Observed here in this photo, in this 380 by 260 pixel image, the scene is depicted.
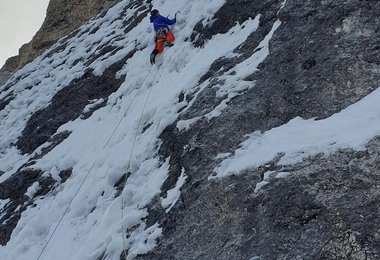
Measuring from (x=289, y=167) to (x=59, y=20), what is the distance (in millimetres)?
20050

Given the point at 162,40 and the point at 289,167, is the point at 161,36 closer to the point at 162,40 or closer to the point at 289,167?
the point at 162,40

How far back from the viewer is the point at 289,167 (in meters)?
5.20

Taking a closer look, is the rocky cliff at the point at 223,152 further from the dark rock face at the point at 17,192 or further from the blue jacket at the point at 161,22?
the blue jacket at the point at 161,22

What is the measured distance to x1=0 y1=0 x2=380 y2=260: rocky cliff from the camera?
475 cm

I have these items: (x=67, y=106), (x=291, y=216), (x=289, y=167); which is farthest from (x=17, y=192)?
(x=291, y=216)

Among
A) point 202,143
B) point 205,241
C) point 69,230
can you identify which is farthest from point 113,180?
point 205,241

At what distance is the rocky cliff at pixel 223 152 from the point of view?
4.75 metres

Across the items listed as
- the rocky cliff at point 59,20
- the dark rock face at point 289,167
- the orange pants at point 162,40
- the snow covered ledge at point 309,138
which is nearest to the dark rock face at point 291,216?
the dark rock face at point 289,167

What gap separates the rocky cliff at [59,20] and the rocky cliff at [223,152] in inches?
439

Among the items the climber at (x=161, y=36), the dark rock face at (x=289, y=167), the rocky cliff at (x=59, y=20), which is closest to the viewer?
the dark rock face at (x=289, y=167)

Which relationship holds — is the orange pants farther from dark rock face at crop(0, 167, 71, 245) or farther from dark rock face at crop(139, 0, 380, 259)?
dark rock face at crop(0, 167, 71, 245)

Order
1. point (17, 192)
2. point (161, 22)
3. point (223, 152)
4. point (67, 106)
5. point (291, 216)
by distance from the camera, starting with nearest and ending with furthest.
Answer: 1. point (291, 216)
2. point (223, 152)
3. point (17, 192)
4. point (161, 22)
5. point (67, 106)

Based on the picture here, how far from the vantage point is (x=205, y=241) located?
5180mm

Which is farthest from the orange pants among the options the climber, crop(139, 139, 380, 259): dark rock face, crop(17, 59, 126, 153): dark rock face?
crop(139, 139, 380, 259): dark rock face
